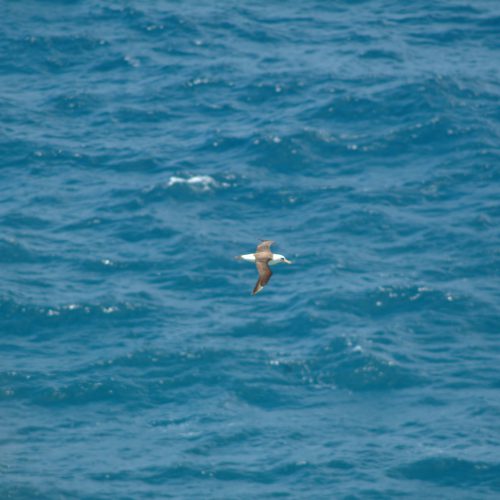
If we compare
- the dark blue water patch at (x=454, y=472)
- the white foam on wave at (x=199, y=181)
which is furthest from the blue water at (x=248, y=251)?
the white foam on wave at (x=199, y=181)

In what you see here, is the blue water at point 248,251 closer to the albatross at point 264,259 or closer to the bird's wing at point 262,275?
the albatross at point 264,259

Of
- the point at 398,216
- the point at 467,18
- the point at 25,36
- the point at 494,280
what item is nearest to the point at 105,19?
the point at 25,36

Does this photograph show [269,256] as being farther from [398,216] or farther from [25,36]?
[25,36]

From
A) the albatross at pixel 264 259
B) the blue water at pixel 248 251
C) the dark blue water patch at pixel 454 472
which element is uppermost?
the albatross at pixel 264 259

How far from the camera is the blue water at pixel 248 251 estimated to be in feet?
310

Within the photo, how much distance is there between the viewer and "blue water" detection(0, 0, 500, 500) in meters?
94.4

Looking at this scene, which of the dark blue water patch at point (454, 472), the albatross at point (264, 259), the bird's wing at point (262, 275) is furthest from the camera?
the dark blue water patch at point (454, 472)

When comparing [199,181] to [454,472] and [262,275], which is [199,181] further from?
[262,275]

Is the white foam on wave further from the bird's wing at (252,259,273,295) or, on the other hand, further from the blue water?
the bird's wing at (252,259,273,295)

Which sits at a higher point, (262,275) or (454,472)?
(262,275)

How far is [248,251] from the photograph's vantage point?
109250 millimetres

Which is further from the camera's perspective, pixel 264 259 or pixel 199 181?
pixel 199 181

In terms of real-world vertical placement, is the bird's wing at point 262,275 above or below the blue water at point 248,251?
above

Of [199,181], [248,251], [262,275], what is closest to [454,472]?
[248,251]
